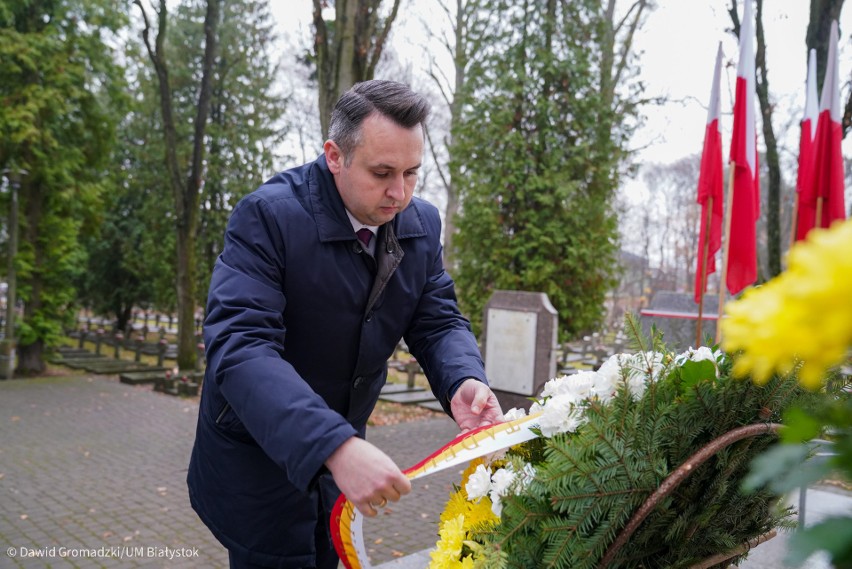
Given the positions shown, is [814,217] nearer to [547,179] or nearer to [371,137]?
[547,179]

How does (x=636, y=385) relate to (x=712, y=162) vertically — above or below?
below

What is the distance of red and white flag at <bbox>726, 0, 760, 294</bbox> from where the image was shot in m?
6.59

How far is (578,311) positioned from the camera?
1109cm

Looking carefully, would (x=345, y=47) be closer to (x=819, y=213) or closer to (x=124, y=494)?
(x=124, y=494)

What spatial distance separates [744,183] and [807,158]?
1930mm

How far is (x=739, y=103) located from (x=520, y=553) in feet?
21.2

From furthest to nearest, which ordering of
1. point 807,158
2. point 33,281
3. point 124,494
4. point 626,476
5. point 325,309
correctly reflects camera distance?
point 33,281, point 807,158, point 124,494, point 325,309, point 626,476

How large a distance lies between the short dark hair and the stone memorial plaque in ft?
23.6

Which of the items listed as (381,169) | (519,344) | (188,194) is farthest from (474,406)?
(188,194)

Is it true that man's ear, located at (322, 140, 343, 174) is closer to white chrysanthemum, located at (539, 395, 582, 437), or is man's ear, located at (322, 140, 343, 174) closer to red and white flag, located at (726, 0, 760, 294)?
white chrysanthemum, located at (539, 395, 582, 437)

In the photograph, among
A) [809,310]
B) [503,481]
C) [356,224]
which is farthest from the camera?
[356,224]

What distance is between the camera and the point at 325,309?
2109 millimetres

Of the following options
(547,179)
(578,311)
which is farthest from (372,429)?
(547,179)

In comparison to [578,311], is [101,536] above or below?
below
